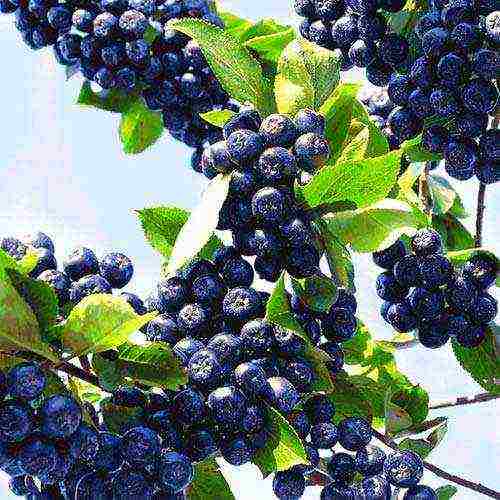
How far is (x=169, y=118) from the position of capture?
254cm

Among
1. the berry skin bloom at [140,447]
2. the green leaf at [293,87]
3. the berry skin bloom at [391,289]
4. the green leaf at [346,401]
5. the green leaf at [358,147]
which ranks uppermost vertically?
the green leaf at [293,87]

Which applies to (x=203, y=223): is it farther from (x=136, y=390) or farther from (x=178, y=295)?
(x=136, y=390)

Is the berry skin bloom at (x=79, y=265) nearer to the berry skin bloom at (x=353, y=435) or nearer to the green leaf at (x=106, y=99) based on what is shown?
the berry skin bloom at (x=353, y=435)

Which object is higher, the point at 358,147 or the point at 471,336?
the point at 358,147

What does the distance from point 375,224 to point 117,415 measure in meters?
0.58

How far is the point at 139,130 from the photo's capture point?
2807mm

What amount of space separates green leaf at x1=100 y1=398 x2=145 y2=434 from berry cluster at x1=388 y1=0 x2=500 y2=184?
827mm

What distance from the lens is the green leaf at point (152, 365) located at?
1734 mm

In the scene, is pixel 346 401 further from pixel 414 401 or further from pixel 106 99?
pixel 106 99

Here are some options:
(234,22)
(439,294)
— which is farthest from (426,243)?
(234,22)

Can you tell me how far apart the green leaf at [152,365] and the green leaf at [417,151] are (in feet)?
2.39

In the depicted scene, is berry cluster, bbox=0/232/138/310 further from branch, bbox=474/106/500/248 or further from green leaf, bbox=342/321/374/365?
branch, bbox=474/106/500/248

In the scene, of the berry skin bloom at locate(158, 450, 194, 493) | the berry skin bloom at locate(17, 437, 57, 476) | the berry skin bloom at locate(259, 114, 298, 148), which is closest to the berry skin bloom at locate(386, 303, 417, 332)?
the berry skin bloom at locate(259, 114, 298, 148)

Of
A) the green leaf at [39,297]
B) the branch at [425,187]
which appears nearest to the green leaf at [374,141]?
the branch at [425,187]
